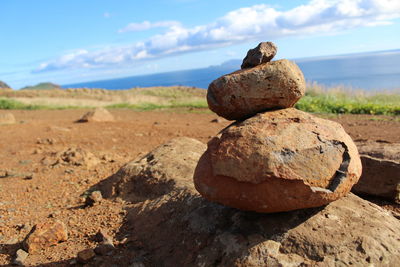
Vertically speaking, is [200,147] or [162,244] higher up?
[200,147]

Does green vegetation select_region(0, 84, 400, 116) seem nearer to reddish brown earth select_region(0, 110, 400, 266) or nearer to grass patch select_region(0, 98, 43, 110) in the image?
grass patch select_region(0, 98, 43, 110)

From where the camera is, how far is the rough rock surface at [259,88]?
4.12 meters

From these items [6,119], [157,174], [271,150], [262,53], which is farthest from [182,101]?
[271,150]

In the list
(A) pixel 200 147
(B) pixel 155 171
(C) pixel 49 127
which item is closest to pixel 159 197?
(B) pixel 155 171

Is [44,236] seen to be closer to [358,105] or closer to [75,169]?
[75,169]

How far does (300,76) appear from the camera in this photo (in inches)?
168

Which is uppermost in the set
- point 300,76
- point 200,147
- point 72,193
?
point 300,76

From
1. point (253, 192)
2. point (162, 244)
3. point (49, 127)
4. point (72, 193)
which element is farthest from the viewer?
point (49, 127)

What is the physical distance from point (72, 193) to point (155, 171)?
6.35ft

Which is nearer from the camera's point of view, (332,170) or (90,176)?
(332,170)

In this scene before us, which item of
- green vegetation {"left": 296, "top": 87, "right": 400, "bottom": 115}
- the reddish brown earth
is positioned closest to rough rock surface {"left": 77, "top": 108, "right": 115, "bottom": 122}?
the reddish brown earth

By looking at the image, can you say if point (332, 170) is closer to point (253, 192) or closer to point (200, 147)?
point (253, 192)

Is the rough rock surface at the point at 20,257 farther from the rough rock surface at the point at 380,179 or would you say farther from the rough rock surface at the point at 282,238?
the rough rock surface at the point at 380,179

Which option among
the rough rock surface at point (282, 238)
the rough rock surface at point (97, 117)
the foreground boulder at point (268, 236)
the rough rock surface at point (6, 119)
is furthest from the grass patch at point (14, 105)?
the rough rock surface at point (282, 238)
